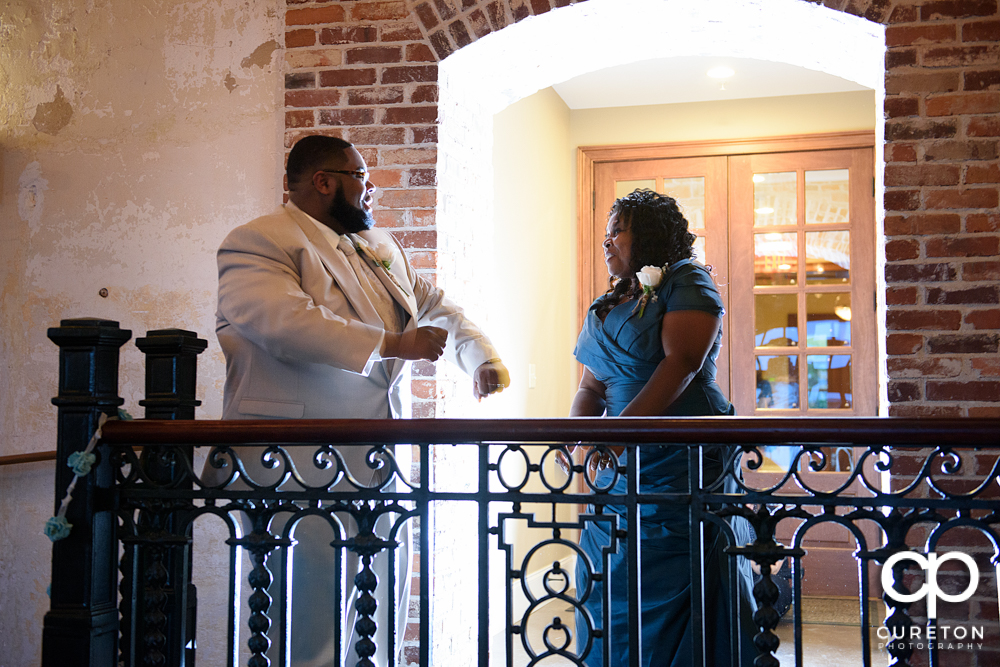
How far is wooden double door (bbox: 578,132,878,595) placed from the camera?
5246 millimetres

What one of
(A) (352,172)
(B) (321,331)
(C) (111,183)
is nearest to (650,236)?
(A) (352,172)

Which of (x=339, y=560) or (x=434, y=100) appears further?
(x=434, y=100)

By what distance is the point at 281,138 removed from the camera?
10.6 feet

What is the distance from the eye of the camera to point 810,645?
13.5 ft

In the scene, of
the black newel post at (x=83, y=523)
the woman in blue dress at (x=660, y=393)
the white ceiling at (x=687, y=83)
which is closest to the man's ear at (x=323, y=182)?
the black newel post at (x=83, y=523)

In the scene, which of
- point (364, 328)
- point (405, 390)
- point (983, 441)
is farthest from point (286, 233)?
point (983, 441)

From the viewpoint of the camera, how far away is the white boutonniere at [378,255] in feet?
7.36

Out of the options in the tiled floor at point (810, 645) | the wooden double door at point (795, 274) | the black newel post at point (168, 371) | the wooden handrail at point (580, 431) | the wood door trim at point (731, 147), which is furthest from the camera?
the wood door trim at point (731, 147)

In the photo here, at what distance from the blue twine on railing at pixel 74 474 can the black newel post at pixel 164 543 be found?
95mm

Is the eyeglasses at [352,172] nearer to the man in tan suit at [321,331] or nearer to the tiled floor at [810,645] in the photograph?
the man in tan suit at [321,331]

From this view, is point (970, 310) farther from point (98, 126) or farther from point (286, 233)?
point (98, 126)

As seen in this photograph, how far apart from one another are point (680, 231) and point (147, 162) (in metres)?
2.01

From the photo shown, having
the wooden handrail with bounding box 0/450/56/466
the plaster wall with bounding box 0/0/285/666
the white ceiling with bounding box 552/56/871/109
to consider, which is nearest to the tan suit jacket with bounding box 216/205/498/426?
the plaster wall with bounding box 0/0/285/666

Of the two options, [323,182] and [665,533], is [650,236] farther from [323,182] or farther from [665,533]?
[323,182]
